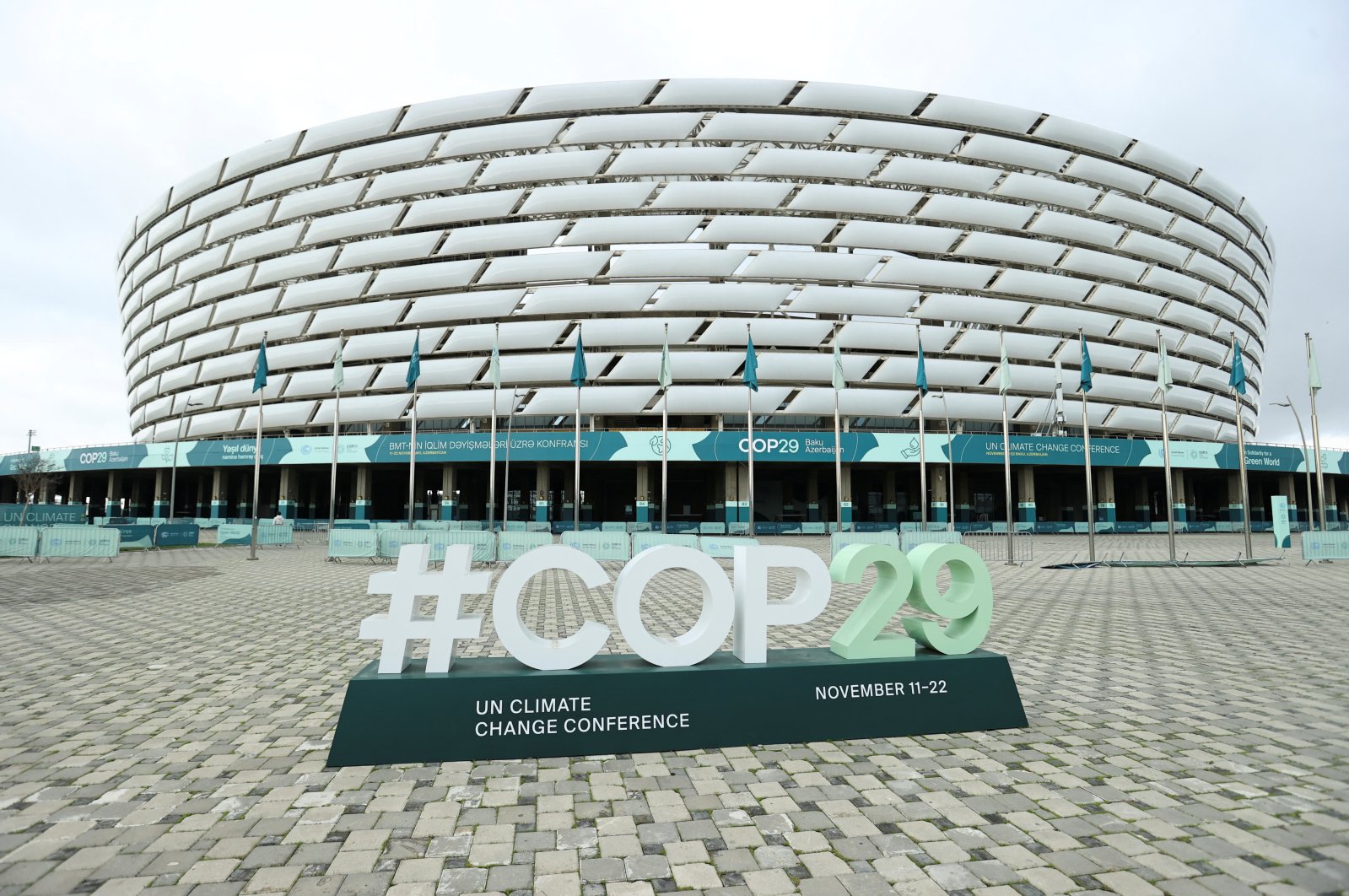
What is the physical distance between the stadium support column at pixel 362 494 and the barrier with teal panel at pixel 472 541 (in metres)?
23.1

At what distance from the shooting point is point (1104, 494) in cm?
4347

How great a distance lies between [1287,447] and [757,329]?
3726 centimetres

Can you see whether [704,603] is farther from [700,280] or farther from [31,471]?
[31,471]

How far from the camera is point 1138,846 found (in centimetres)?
346

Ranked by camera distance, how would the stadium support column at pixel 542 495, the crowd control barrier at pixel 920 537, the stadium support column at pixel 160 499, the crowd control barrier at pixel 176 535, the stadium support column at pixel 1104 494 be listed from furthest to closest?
the stadium support column at pixel 160 499 → the stadium support column at pixel 1104 494 → the stadium support column at pixel 542 495 → the crowd control barrier at pixel 176 535 → the crowd control barrier at pixel 920 537

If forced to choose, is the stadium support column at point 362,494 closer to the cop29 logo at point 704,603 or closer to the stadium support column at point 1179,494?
the cop29 logo at point 704,603

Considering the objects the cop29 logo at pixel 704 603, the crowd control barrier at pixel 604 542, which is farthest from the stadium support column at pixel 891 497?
the cop29 logo at pixel 704 603

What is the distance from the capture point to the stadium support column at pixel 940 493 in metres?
41.9

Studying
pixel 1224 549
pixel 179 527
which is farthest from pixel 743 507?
pixel 179 527

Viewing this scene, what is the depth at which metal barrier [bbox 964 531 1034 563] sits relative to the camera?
25156mm

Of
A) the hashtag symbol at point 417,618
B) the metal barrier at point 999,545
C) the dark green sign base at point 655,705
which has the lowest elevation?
the metal barrier at point 999,545

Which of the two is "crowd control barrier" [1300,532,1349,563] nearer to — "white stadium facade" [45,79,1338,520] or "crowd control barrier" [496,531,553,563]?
"white stadium facade" [45,79,1338,520]

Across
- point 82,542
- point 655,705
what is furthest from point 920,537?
point 82,542

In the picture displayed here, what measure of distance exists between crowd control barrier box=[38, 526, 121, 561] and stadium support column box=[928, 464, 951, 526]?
39481 millimetres
